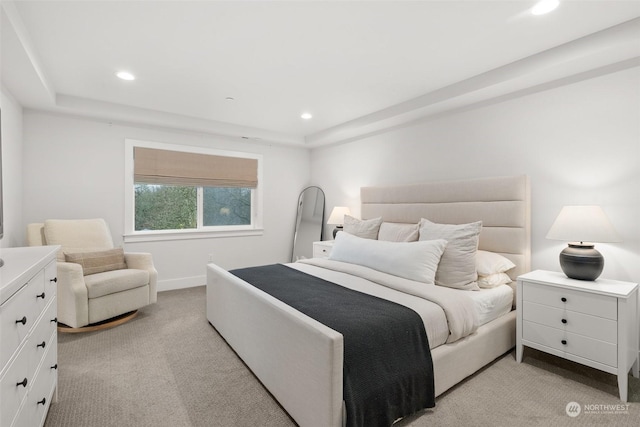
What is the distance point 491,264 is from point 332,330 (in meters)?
1.73

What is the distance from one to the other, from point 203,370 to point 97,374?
2.35 ft

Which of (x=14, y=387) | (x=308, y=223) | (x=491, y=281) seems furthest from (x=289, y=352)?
(x=308, y=223)

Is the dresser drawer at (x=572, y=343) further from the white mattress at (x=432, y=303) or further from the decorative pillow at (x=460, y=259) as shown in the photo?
the decorative pillow at (x=460, y=259)

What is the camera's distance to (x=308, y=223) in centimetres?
529

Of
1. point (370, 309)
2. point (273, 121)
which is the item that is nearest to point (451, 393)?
point (370, 309)

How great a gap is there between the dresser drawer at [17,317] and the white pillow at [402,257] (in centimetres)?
224

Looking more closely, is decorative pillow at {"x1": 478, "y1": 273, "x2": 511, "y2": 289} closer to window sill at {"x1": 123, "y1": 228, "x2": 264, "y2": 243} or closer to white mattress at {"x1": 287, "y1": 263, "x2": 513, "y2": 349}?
white mattress at {"x1": 287, "y1": 263, "x2": 513, "y2": 349}

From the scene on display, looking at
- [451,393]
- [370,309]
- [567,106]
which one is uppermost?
[567,106]

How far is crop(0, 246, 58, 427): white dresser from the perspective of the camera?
3.48 ft

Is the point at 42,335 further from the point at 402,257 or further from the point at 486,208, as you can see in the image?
the point at 486,208

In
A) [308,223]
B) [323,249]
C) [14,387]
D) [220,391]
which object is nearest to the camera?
[14,387]

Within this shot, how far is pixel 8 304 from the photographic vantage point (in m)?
1.08

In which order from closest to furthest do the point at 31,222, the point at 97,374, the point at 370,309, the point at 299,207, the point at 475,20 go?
the point at 370,309 < the point at 475,20 < the point at 97,374 < the point at 31,222 < the point at 299,207

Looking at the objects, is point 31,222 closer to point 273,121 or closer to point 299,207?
point 273,121
